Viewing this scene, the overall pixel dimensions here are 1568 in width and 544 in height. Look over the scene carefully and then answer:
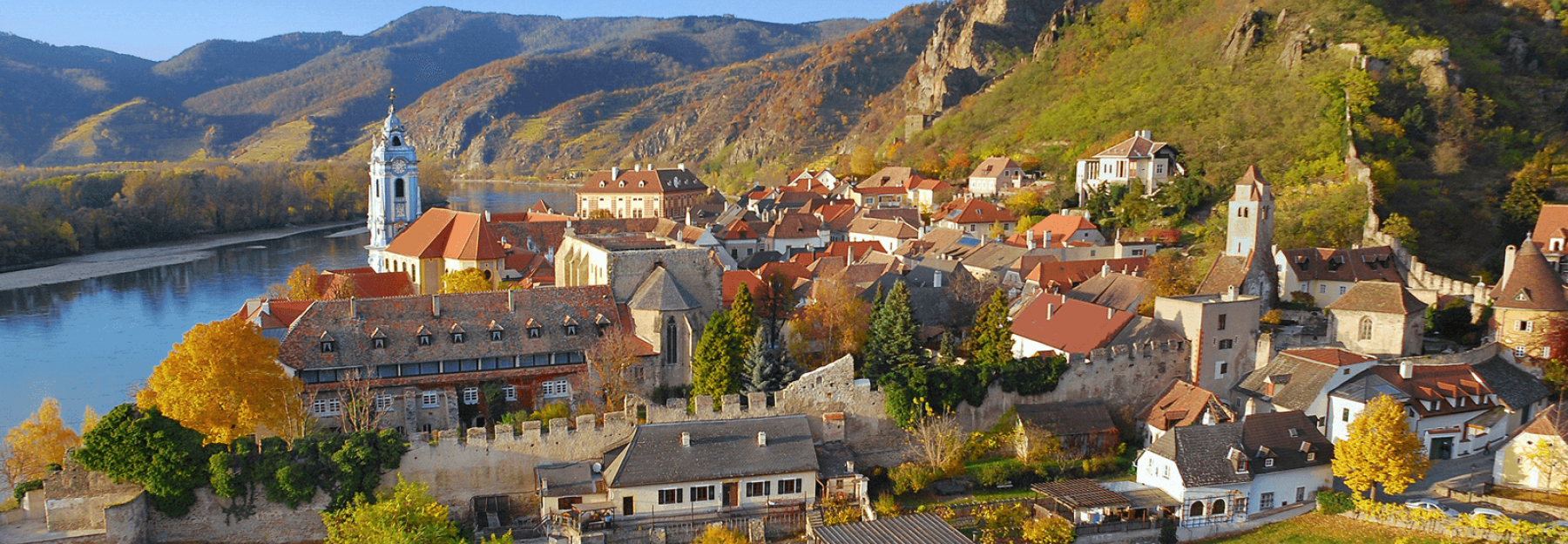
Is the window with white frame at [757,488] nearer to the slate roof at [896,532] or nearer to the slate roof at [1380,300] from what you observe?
Result: the slate roof at [896,532]

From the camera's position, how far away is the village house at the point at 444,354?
1233 inches

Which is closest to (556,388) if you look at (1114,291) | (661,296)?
(661,296)

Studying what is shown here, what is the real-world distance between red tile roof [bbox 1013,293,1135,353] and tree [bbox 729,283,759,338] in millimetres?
8668

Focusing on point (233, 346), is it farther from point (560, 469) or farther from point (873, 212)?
point (873, 212)

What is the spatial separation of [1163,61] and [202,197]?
8703cm

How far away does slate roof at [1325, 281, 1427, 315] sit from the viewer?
33625 mm

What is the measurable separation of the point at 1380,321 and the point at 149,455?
33.7 meters

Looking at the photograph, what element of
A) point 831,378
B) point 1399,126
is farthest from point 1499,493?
point 1399,126

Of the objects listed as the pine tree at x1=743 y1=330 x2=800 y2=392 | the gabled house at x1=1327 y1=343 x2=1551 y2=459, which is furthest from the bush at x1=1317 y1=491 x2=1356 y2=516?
the pine tree at x1=743 y1=330 x2=800 y2=392

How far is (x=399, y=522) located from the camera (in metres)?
23.0

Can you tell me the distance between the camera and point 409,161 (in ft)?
215

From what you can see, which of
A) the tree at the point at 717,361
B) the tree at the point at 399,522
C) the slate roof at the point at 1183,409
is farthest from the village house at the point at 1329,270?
the tree at the point at 399,522

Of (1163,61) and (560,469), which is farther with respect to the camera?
(1163,61)

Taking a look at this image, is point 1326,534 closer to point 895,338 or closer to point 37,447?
point 895,338
